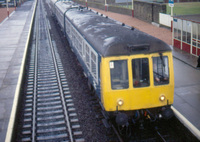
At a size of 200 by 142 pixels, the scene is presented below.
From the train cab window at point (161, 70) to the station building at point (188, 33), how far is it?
7.86 m

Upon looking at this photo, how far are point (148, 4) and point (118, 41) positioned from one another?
77.2ft

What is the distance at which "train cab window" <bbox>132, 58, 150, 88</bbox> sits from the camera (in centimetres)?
765

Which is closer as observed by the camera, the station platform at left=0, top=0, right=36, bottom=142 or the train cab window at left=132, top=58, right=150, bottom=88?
the train cab window at left=132, top=58, right=150, bottom=88

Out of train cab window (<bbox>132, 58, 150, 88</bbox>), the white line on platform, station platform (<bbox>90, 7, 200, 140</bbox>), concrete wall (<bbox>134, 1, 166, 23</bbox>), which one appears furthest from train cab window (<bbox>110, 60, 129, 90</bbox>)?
concrete wall (<bbox>134, 1, 166, 23</bbox>)

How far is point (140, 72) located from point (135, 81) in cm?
28

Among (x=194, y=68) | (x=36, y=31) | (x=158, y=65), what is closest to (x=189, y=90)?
(x=194, y=68)

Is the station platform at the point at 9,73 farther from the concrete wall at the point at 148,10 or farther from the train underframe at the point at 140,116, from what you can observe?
the concrete wall at the point at 148,10

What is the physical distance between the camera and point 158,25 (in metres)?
27.7

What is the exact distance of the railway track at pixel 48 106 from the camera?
8633 mm

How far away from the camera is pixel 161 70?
25.7ft

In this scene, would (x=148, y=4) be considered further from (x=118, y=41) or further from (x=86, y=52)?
(x=118, y=41)

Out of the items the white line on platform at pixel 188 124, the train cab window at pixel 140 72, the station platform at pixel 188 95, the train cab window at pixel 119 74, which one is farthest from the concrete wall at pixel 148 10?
the train cab window at pixel 119 74

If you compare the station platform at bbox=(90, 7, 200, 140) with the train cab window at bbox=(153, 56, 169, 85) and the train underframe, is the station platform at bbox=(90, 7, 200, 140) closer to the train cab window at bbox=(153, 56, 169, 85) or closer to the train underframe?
the train underframe

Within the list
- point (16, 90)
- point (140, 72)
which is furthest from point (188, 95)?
point (16, 90)
